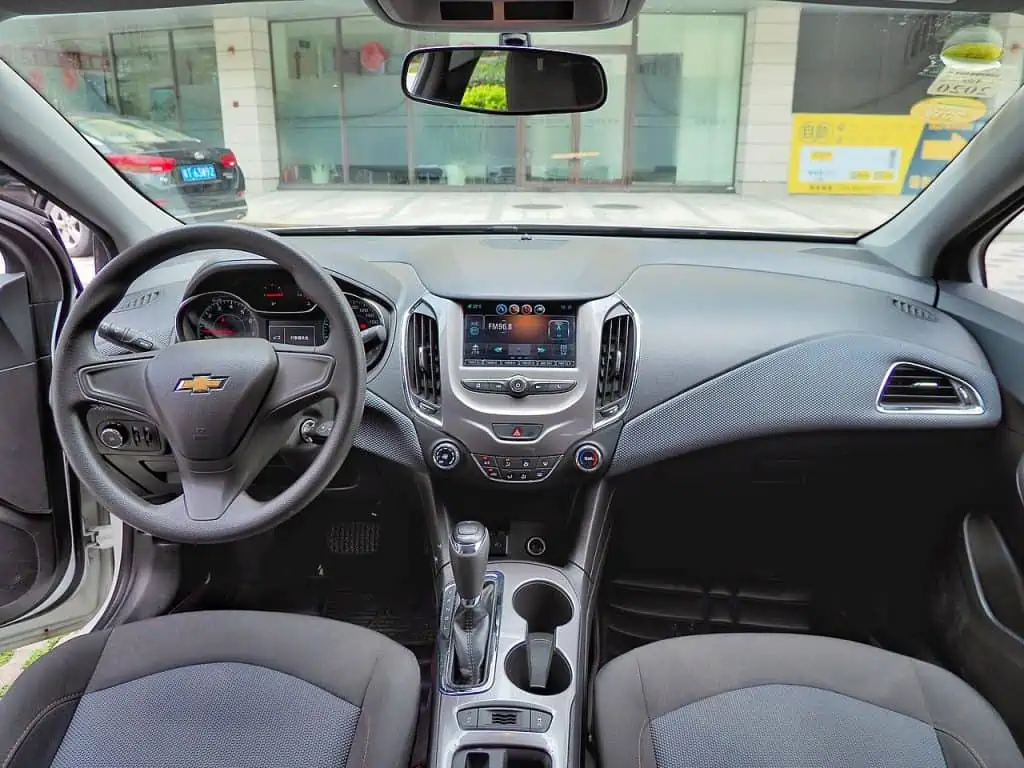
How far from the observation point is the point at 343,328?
150 centimetres

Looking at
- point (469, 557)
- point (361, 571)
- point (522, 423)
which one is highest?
point (522, 423)

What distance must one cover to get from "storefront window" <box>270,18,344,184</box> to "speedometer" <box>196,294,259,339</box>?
3.92 meters

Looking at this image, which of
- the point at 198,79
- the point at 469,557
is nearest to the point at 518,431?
the point at 469,557

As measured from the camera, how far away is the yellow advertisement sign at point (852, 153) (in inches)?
146

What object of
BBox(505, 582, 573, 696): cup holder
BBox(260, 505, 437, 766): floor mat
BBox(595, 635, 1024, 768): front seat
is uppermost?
BBox(595, 635, 1024, 768): front seat

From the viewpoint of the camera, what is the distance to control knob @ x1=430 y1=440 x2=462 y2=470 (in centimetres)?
206

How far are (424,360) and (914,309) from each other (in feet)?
4.39

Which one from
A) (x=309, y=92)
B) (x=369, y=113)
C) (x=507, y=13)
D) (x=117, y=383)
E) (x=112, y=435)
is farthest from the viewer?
(x=309, y=92)

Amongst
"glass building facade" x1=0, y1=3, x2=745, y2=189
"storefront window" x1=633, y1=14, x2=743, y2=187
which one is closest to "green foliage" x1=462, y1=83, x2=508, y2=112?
"glass building facade" x1=0, y1=3, x2=745, y2=189

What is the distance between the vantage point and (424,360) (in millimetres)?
2074

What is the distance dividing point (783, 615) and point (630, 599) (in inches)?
18.9

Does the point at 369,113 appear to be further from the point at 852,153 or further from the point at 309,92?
the point at 852,153

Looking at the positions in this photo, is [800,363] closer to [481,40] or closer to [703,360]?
[703,360]

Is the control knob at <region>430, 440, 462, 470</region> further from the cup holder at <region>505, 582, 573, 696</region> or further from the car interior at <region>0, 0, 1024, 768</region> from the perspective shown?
the cup holder at <region>505, 582, 573, 696</region>
